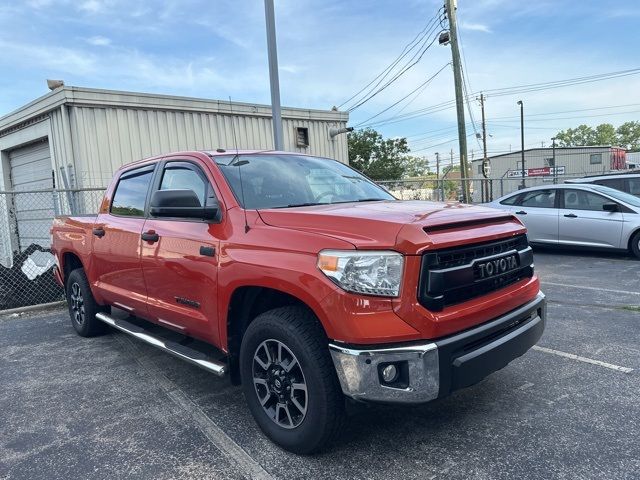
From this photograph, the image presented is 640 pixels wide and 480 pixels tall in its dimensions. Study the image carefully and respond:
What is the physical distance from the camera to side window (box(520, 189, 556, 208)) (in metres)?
10.4

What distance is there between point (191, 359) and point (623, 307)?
5.07 m

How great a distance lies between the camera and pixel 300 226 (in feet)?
9.77

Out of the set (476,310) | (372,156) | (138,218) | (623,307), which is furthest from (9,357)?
(372,156)

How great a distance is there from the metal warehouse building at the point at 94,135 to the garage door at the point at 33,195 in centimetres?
2

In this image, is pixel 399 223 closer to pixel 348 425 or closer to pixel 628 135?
pixel 348 425

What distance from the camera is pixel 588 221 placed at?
→ 32.0ft

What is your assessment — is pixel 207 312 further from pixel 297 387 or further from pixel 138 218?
pixel 138 218

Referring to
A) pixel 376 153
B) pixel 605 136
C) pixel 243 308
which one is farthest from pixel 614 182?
pixel 605 136

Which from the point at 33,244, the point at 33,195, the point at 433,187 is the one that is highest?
the point at 33,195

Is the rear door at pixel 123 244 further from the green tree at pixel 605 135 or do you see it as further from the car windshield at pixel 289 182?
the green tree at pixel 605 135

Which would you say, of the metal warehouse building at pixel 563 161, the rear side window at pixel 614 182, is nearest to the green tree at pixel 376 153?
the metal warehouse building at pixel 563 161

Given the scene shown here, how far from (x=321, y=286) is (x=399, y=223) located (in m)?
0.54

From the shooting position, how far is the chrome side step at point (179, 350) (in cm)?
340

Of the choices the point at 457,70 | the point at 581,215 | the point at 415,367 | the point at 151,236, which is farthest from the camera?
the point at 457,70
